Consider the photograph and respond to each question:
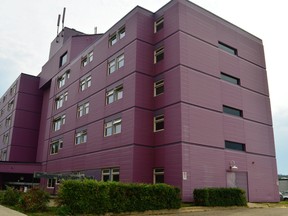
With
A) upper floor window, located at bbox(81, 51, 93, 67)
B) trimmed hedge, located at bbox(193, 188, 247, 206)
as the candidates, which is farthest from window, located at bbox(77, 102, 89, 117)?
trimmed hedge, located at bbox(193, 188, 247, 206)

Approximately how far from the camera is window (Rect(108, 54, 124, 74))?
3177cm

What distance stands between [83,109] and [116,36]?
9.27 meters

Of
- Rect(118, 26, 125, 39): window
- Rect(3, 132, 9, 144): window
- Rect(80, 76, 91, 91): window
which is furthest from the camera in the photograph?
Rect(3, 132, 9, 144): window

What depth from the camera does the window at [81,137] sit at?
35.3 m

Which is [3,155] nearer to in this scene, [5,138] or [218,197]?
[5,138]

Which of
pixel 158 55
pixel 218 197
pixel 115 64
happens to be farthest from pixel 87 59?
pixel 218 197

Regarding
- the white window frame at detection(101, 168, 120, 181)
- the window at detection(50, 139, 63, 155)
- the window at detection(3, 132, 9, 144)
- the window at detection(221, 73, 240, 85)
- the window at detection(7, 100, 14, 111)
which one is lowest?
the white window frame at detection(101, 168, 120, 181)

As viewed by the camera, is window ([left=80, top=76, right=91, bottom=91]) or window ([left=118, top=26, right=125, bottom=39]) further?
window ([left=80, top=76, right=91, bottom=91])

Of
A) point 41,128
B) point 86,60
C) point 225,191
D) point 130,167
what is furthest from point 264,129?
point 41,128

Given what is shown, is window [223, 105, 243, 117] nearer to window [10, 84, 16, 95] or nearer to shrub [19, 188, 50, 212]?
shrub [19, 188, 50, 212]

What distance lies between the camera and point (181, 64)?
27078 millimetres

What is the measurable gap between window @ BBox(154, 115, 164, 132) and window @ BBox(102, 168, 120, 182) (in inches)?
193

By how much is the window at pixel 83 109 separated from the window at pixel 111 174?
8.59 meters

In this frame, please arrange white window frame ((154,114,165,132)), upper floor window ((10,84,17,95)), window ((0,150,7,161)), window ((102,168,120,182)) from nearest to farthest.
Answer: white window frame ((154,114,165,132)) < window ((102,168,120,182)) < window ((0,150,7,161)) < upper floor window ((10,84,17,95))
